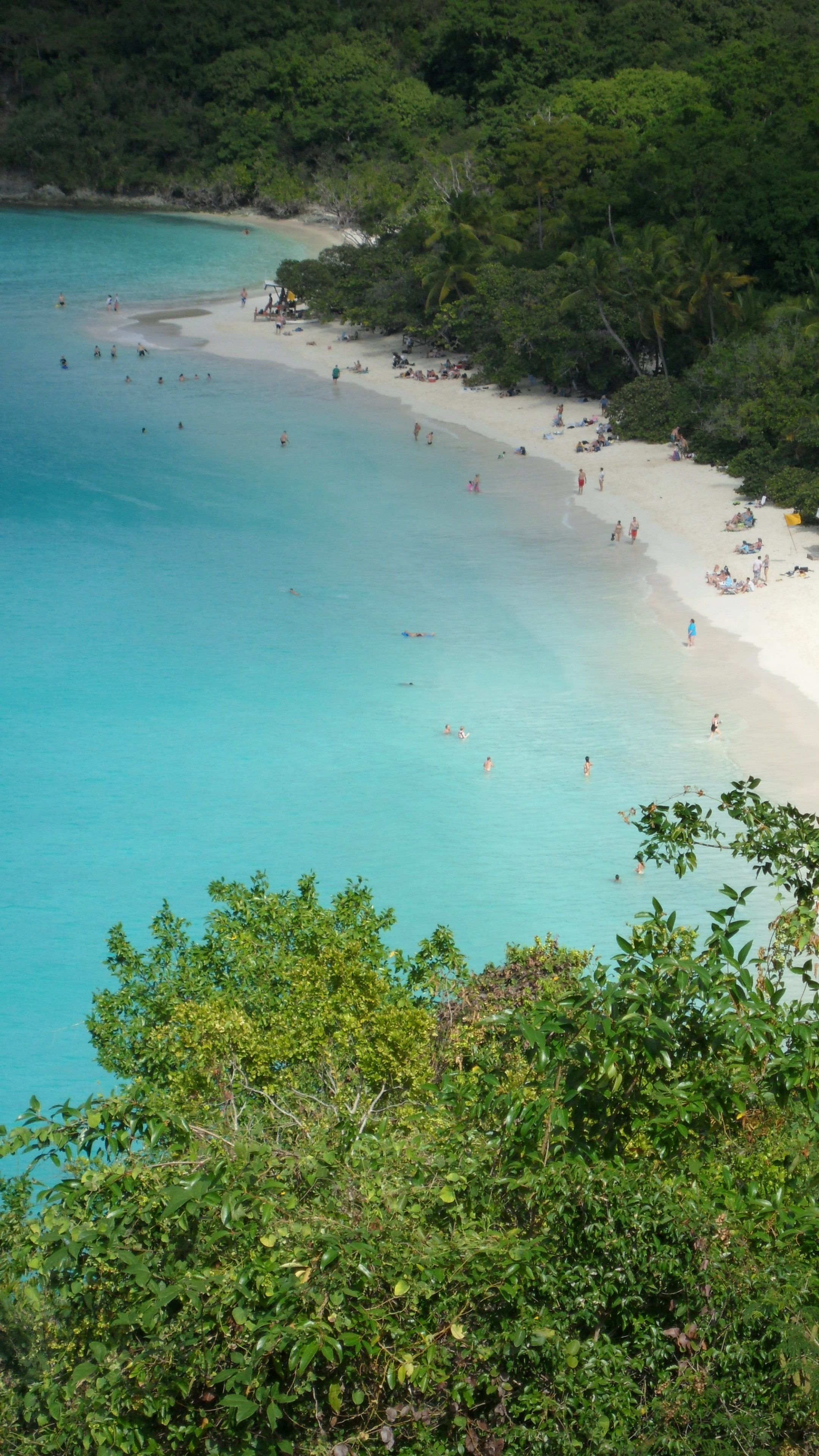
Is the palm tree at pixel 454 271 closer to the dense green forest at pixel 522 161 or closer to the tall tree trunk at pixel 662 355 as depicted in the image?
the dense green forest at pixel 522 161

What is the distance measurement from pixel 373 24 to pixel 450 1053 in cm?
10063

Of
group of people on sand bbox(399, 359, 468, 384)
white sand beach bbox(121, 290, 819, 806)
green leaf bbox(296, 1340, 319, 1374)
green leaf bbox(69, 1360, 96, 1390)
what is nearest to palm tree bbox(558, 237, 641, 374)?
white sand beach bbox(121, 290, 819, 806)

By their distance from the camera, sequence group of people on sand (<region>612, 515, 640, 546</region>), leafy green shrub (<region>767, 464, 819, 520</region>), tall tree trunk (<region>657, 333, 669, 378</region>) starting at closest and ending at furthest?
leafy green shrub (<region>767, 464, 819, 520</region>), group of people on sand (<region>612, 515, 640, 546</region>), tall tree trunk (<region>657, 333, 669, 378</region>)

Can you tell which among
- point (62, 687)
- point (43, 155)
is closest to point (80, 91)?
point (43, 155)

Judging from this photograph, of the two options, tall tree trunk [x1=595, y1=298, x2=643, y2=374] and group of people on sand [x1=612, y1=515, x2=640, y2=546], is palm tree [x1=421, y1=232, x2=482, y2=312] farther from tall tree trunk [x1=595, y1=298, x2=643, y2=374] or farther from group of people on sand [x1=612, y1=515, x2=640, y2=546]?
group of people on sand [x1=612, y1=515, x2=640, y2=546]

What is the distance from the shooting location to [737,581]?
116 feet

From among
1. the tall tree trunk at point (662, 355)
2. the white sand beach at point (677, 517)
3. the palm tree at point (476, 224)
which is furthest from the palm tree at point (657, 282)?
the palm tree at point (476, 224)

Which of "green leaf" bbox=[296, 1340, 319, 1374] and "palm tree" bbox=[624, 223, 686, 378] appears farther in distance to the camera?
"palm tree" bbox=[624, 223, 686, 378]

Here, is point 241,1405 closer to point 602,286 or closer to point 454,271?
A: point 602,286

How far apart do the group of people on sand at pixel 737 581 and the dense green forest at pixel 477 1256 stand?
25.4 m

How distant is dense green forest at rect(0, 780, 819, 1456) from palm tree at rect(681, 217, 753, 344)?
128ft

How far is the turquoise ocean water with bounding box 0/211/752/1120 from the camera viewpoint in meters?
24.0

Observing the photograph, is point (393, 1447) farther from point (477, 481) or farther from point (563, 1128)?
point (477, 481)

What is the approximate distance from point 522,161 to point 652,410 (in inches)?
823
